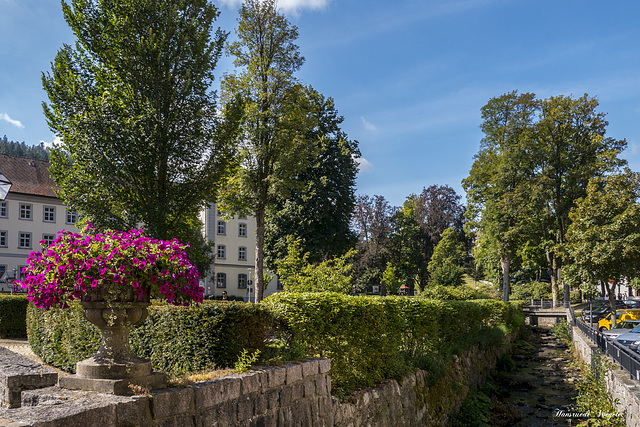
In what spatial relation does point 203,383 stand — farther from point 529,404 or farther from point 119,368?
point 529,404

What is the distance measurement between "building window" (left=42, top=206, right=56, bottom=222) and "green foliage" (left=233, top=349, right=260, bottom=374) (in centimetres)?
4449

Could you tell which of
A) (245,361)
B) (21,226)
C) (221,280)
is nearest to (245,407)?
(245,361)

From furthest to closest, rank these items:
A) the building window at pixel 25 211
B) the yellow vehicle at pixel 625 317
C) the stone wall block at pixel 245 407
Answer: the building window at pixel 25 211 → the yellow vehicle at pixel 625 317 → the stone wall block at pixel 245 407

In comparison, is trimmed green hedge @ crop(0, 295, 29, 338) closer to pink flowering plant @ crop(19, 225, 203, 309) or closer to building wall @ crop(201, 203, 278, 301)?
pink flowering plant @ crop(19, 225, 203, 309)

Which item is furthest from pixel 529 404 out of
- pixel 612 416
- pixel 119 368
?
pixel 119 368

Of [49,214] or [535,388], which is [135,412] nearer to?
[535,388]

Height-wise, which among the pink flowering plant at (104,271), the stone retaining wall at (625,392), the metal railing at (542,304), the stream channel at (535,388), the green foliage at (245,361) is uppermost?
the pink flowering plant at (104,271)

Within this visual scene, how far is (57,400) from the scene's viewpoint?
4355mm

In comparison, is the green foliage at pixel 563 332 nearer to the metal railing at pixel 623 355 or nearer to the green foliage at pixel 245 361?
the metal railing at pixel 623 355

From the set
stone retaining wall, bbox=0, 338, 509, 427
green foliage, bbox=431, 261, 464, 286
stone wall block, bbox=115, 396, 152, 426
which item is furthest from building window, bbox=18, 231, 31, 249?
stone wall block, bbox=115, 396, 152, 426

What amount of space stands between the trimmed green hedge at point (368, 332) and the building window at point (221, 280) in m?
37.9

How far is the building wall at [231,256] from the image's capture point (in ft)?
164

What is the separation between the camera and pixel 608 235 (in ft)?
89.7

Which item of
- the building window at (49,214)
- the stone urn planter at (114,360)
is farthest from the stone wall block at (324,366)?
the building window at (49,214)
